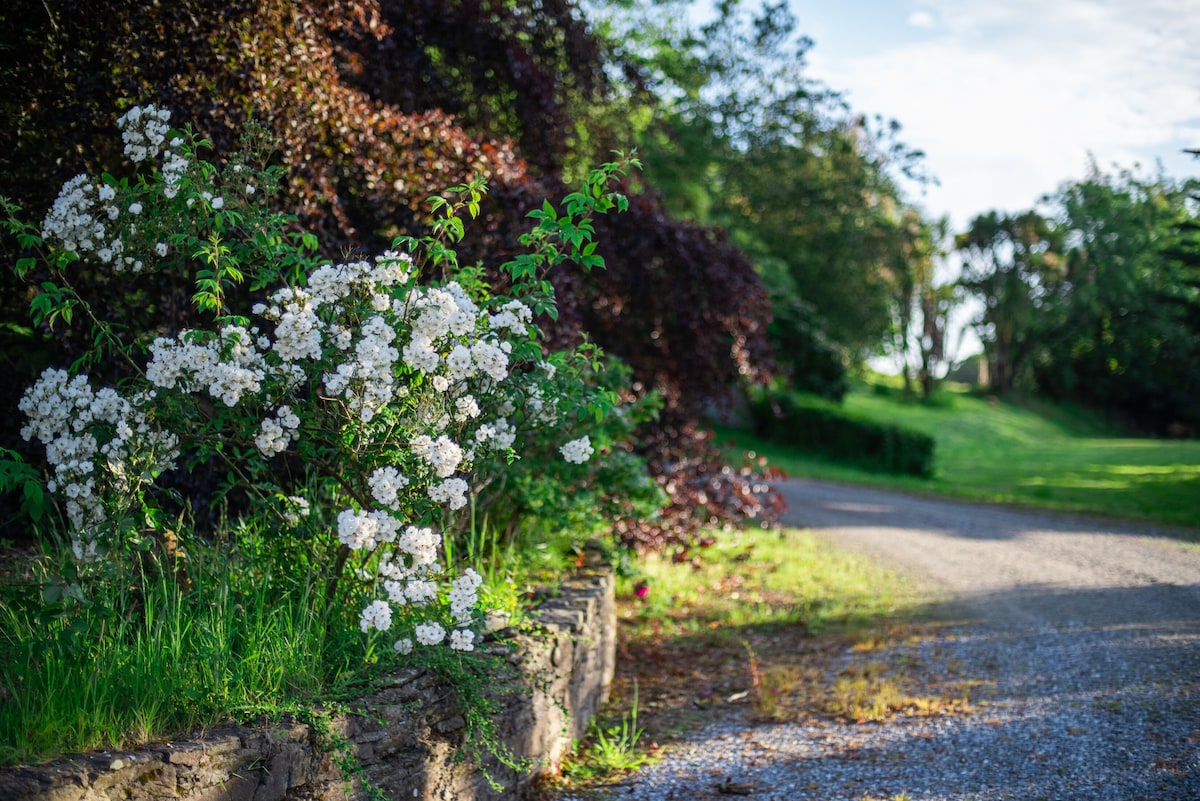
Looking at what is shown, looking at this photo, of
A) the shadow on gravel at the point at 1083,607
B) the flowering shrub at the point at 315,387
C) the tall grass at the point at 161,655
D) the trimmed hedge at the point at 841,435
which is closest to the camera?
the tall grass at the point at 161,655

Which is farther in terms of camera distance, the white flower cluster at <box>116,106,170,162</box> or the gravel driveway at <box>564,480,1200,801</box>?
the gravel driveway at <box>564,480,1200,801</box>

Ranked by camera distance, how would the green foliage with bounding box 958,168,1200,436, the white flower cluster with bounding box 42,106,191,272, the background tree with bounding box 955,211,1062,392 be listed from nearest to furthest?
1. the white flower cluster with bounding box 42,106,191,272
2. the green foliage with bounding box 958,168,1200,436
3. the background tree with bounding box 955,211,1062,392

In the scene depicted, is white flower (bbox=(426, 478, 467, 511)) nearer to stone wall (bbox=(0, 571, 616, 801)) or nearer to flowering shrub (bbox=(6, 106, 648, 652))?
flowering shrub (bbox=(6, 106, 648, 652))

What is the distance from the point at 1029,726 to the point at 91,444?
4399 millimetres

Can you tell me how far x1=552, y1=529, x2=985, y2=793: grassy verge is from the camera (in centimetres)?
488

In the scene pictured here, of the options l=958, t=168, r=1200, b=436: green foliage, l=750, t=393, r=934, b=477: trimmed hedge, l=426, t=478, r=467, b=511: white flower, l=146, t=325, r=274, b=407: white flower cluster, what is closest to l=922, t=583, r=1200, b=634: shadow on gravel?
l=426, t=478, r=467, b=511: white flower

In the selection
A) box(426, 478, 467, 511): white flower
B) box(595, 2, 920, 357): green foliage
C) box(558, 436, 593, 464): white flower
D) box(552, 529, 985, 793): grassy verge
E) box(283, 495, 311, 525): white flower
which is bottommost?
box(552, 529, 985, 793): grassy verge

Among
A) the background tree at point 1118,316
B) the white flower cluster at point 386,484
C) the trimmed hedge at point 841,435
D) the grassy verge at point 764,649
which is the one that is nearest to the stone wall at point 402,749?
the grassy verge at point 764,649

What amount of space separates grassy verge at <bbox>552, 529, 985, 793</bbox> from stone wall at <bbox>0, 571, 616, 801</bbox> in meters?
0.41

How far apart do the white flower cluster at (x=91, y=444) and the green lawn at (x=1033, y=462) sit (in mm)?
10720

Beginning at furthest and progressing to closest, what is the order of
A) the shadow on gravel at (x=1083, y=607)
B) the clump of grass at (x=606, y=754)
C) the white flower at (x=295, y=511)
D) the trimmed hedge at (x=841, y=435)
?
the trimmed hedge at (x=841, y=435) → the shadow on gravel at (x=1083, y=607) → the clump of grass at (x=606, y=754) → the white flower at (x=295, y=511)

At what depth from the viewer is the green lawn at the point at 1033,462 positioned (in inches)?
489

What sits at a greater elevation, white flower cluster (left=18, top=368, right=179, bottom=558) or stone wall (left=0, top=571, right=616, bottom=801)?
white flower cluster (left=18, top=368, right=179, bottom=558)

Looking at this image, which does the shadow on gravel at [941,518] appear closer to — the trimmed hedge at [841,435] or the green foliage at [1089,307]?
the trimmed hedge at [841,435]
